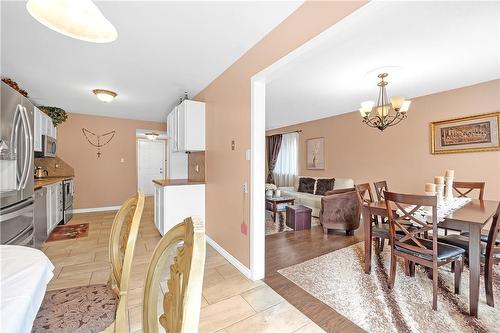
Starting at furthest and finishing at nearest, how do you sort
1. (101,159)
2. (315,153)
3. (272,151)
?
1. (272,151)
2. (315,153)
3. (101,159)

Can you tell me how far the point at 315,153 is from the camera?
5848 mm

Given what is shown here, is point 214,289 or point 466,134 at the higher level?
point 466,134

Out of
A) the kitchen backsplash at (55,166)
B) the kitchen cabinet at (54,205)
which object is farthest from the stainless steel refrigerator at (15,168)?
the kitchen backsplash at (55,166)

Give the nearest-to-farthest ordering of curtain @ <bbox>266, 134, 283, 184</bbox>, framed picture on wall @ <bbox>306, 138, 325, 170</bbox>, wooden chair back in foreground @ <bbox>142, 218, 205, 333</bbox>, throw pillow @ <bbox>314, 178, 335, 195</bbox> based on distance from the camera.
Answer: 1. wooden chair back in foreground @ <bbox>142, 218, 205, 333</bbox>
2. throw pillow @ <bbox>314, 178, 335, 195</bbox>
3. framed picture on wall @ <bbox>306, 138, 325, 170</bbox>
4. curtain @ <bbox>266, 134, 283, 184</bbox>

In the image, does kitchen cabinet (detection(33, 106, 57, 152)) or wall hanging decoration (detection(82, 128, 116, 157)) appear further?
wall hanging decoration (detection(82, 128, 116, 157))

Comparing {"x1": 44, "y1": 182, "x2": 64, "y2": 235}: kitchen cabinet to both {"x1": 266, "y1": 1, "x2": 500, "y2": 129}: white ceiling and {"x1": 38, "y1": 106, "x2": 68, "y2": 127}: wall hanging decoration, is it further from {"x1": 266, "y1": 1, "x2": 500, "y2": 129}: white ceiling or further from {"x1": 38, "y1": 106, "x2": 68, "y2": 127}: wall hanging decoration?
→ {"x1": 266, "y1": 1, "x2": 500, "y2": 129}: white ceiling

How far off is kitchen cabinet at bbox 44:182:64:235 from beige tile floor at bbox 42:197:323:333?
42cm

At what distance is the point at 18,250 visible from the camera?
1003mm

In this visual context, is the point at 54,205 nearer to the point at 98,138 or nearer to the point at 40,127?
the point at 40,127

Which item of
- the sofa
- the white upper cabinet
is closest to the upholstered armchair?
the sofa

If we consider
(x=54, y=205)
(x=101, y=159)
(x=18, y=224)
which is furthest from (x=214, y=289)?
(x=101, y=159)

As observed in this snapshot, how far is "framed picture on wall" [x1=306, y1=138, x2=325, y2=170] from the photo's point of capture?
5.66m

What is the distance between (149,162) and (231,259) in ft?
21.1

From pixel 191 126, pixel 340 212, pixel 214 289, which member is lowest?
pixel 214 289
